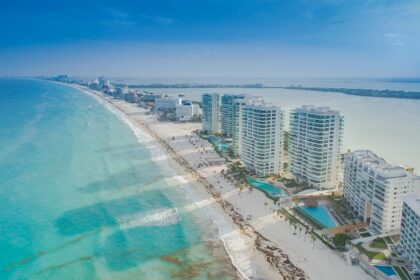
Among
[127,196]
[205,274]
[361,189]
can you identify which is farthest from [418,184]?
[127,196]

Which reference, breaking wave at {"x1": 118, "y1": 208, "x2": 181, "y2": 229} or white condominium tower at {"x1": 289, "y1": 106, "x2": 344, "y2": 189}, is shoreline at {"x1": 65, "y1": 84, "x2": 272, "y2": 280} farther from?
white condominium tower at {"x1": 289, "y1": 106, "x2": 344, "y2": 189}

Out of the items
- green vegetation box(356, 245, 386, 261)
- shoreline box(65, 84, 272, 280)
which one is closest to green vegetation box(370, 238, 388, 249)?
green vegetation box(356, 245, 386, 261)

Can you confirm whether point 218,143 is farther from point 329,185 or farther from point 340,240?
point 340,240

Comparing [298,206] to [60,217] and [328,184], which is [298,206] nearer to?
[328,184]

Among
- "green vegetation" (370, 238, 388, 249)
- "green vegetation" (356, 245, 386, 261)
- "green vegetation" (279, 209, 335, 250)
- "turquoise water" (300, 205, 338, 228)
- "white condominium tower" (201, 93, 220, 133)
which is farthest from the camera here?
"white condominium tower" (201, 93, 220, 133)

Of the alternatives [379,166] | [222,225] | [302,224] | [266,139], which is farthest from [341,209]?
[266,139]

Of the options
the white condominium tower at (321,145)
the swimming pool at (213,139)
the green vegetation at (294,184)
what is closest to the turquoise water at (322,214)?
the green vegetation at (294,184)
